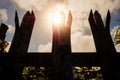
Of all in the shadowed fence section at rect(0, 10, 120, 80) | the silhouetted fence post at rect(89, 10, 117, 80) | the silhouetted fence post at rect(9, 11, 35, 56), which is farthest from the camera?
the silhouetted fence post at rect(9, 11, 35, 56)

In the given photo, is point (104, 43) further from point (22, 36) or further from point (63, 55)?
point (22, 36)

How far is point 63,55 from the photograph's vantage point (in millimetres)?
2412

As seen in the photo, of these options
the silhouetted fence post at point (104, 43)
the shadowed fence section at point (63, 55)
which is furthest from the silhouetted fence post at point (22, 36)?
the silhouetted fence post at point (104, 43)

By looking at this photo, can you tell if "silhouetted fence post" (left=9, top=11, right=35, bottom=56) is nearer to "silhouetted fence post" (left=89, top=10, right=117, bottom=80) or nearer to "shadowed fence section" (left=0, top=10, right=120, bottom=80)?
"shadowed fence section" (left=0, top=10, right=120, bottom=80)

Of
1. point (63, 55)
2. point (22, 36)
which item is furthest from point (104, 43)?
point (22, 36)

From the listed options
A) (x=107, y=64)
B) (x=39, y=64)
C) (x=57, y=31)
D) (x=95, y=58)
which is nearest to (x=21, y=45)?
(x=39, y=64)

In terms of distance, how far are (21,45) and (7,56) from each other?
269 mm

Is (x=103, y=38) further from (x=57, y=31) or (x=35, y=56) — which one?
(x=35, y=56)

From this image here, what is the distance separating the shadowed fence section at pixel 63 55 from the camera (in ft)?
7.87

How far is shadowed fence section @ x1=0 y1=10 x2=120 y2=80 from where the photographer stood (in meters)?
2.40

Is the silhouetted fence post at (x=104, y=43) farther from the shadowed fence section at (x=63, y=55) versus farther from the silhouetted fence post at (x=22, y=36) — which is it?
the silhouetted fence post at (x=22, y=36)

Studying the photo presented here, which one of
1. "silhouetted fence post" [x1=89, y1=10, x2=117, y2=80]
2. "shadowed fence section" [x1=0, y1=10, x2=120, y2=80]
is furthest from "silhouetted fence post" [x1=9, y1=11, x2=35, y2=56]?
"silhouetted fence post" [x1=89, y1=10, x2=117, y2=80]

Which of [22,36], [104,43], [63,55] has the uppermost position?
[22,36]

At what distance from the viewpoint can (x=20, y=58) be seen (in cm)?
261
